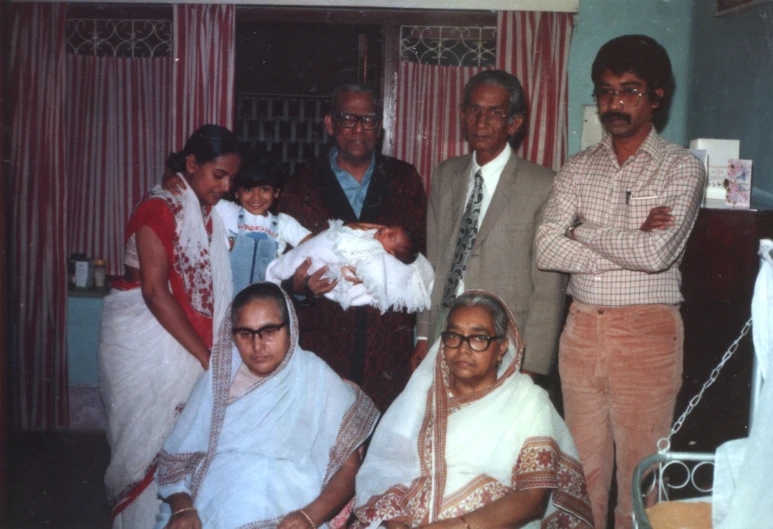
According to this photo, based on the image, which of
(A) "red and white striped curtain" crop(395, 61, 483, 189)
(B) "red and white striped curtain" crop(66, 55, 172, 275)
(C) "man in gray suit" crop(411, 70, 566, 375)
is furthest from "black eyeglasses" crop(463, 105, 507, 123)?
(B) "red and white striped curtain" crop(66, 55, 172, 275)

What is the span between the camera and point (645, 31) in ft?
15.7

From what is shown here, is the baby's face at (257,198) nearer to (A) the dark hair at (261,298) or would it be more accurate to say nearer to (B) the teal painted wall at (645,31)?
(A) the dark hair at (261,298)

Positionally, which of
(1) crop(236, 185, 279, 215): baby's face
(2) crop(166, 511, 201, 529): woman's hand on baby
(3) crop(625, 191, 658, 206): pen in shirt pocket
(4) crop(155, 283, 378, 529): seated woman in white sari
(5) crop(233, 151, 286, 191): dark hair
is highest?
(5) crop(233, 151, 286, 191): dark hair

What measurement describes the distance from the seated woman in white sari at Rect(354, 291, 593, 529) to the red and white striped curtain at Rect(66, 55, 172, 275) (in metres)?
3.46

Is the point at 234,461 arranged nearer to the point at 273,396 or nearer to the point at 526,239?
the point at 273,396

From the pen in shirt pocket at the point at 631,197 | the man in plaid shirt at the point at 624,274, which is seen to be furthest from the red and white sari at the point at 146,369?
the pen in shirt pocket at the point at 631,197

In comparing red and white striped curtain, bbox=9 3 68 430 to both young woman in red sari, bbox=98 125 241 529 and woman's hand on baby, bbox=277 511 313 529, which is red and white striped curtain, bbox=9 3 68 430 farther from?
woman's hand on baby, bbox=277 511 313 529

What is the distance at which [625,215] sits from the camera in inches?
115

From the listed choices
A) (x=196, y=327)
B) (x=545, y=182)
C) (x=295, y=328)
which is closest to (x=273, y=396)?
(x=295, y=328)

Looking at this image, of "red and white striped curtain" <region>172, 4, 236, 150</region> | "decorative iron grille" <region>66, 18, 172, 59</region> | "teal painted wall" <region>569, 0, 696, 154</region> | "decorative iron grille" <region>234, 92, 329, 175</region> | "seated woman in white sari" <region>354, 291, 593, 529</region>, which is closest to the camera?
"seated woman in white sari" <region>354, 291, 593, 529</region>

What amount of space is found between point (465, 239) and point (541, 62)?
2156mm

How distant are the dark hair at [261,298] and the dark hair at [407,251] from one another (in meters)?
0.65

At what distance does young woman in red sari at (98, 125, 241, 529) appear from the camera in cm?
315

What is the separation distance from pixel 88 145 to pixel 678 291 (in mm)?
4218
